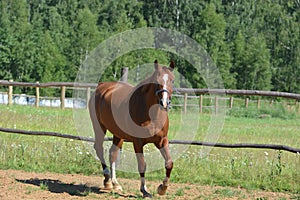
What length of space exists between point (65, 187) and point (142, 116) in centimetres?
176

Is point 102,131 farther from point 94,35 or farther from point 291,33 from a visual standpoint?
point 291,33

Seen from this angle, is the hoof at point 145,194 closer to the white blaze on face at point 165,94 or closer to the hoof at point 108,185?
the hoof at point 108,185

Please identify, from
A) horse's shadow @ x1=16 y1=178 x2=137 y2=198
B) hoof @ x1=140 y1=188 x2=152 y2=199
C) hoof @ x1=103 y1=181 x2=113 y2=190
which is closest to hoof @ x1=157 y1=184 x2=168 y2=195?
hoof @ x1=140 y1=188 x2=152 y2=199

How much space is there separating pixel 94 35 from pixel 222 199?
40220 millimetres

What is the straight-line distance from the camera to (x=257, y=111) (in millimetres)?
29719

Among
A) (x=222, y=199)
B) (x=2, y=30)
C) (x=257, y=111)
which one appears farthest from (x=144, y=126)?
(x=2, y=30)

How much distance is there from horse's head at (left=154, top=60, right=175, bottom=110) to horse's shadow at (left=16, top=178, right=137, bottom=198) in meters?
1.60

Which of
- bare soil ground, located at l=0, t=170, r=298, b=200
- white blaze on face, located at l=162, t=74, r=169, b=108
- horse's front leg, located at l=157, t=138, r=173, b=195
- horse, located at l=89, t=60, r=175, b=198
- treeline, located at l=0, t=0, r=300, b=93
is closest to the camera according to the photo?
white blaze on face, located at l=162, t=74, r=169, b=108

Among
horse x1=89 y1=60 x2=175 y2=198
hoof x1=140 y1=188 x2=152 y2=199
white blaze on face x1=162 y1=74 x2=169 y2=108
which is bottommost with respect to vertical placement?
hoof x1=140 y1=188 x2=152 y2=199

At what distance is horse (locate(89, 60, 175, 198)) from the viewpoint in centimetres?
654

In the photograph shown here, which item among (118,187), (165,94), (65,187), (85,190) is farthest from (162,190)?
(65,187)

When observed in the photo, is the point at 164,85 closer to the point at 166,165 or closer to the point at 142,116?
the point at 142,116

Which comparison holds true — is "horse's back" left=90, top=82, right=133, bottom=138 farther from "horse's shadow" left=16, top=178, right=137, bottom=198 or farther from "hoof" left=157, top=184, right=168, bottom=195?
"hoof" left=157, top=184, right=168, bottom=195

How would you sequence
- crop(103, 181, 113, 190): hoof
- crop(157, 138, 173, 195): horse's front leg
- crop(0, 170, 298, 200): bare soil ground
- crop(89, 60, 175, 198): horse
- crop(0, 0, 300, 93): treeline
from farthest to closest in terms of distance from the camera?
crop(0, 0, 300, 93): treeline, crop(103, 181, 113, 190): hoof, crop(0, 170, 298, 200): bare soil ground, crop(157, 138, 173, 195): horse's front leg, crop(89, 60, 175, 198): horse
